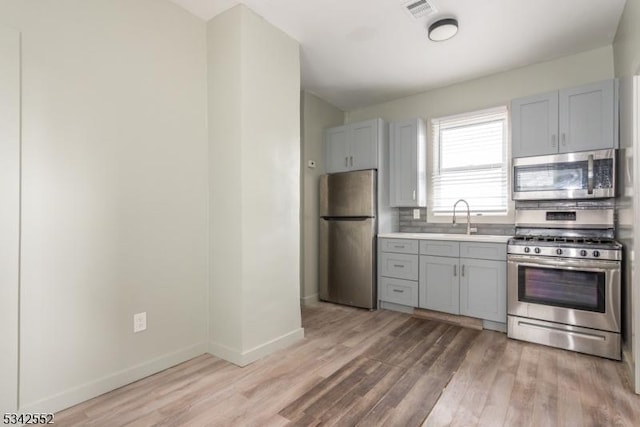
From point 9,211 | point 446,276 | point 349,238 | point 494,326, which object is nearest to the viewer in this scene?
point 9,211

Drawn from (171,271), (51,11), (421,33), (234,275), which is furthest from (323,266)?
(51,11)

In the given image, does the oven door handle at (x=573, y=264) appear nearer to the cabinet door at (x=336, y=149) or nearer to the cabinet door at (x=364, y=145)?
the cabinet door at (x=364, y=145)

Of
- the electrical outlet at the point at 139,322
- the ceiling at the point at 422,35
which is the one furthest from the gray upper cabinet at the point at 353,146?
the electrical outlet at the point at 139,322

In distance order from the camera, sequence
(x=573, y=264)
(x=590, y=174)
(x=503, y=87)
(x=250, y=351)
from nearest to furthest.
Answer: (x=250, y=351)
(x=573, y=264)
(x=590, y=174)
(x=503, y=87)

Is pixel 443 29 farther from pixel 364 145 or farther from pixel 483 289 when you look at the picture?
pixel 483 289

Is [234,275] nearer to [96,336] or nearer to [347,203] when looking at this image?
[96,336]

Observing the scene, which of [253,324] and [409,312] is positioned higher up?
[253,324]

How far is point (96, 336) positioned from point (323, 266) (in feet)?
8.74

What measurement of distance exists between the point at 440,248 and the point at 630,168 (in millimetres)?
1657

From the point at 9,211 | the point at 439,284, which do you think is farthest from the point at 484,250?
the point at 9,211

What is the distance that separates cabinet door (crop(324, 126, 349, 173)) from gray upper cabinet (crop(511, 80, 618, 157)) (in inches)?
75.9

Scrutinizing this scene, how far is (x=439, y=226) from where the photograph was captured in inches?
158

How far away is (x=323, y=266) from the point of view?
13.7 ft

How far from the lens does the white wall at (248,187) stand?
7.88ft
